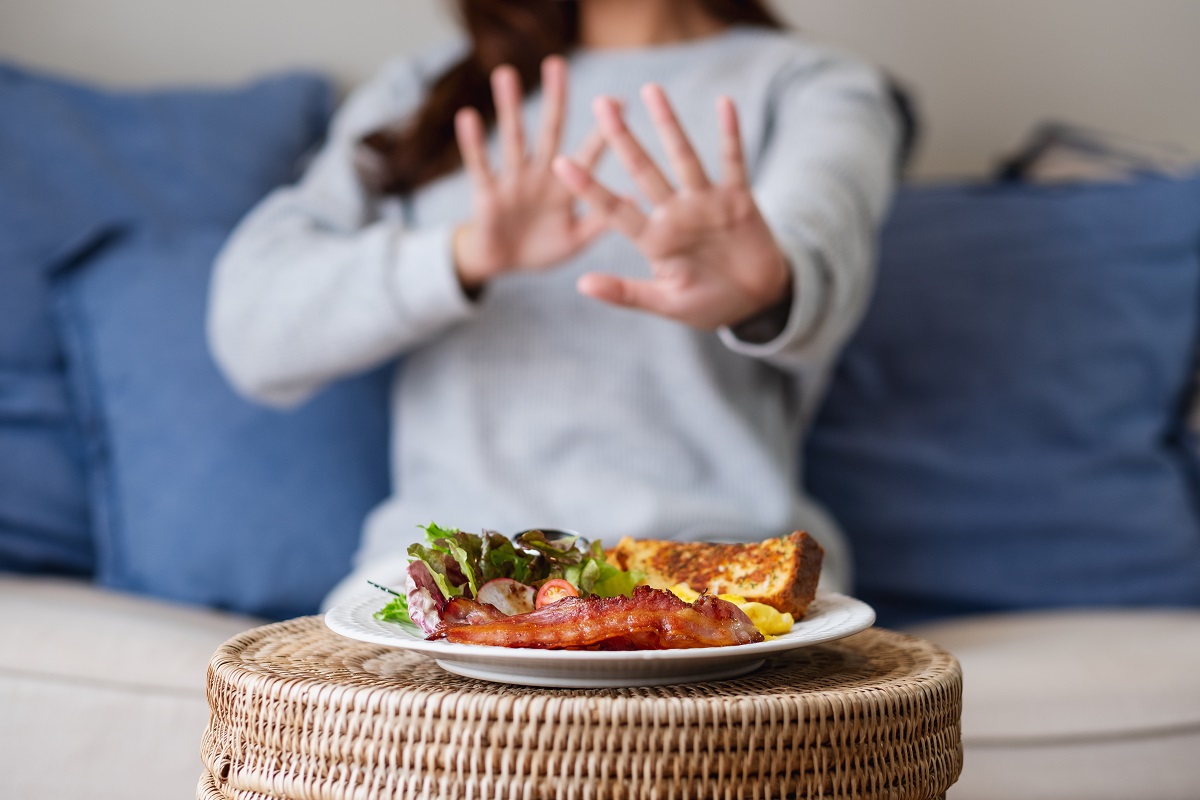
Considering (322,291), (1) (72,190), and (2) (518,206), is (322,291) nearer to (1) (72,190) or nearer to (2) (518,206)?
(2) (518,206)

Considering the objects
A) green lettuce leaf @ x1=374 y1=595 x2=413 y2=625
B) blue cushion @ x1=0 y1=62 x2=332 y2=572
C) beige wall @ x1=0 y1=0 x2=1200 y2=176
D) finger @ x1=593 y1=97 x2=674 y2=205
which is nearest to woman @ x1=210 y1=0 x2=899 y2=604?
finger @ x1=593 y1=97 x2=674 y2=205

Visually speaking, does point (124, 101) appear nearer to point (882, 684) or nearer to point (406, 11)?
point (406, 11)

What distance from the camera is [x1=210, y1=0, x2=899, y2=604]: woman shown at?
0.98 m

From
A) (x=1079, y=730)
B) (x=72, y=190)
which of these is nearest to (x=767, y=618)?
(x=1079, y=730)

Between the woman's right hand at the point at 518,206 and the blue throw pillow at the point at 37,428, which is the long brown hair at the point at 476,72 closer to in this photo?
the woman's right hand at the point at 518,206

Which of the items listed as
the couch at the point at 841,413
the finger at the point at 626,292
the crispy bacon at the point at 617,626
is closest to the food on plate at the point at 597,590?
the crispy bacon at the point at 617,626

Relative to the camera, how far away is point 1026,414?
1403 millimetres

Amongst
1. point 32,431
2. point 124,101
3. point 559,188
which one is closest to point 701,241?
point 559,188

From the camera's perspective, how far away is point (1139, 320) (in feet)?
4.66

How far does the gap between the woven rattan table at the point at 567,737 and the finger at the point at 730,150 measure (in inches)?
16.8

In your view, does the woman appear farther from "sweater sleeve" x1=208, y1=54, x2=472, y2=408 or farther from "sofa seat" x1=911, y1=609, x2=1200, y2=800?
"sofa seat" x1=911, y1=609, x2=1200, y2=800

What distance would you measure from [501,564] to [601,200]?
38 centimetres

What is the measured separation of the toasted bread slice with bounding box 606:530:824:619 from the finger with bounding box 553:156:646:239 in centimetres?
A: 29

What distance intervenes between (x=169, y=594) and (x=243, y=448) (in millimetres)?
187
